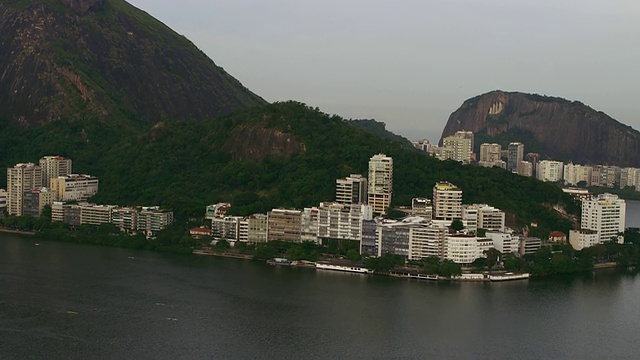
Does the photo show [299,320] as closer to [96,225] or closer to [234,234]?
[234,234]

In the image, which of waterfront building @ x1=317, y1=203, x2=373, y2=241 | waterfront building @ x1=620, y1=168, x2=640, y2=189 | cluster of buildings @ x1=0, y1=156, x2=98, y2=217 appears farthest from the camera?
waterfront building @ x1=620, y1=168, x2=640, y2=189

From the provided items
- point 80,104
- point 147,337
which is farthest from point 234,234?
point 80,104

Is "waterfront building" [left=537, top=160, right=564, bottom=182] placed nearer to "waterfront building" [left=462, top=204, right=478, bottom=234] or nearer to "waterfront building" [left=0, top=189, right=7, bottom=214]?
"waterfront building" [left=462, top=204, right=478, bottom=234]

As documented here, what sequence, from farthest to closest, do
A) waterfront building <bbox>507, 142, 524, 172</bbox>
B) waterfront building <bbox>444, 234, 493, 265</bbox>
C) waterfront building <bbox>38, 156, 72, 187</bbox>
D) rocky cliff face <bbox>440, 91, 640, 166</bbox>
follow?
rocky cliff face <bbox>440, 91, 640, 166</bbox> → waterfront building <bbox>507, 142, 524, 172</bbox> → waterfront building <bbox>38, 156, 72, 187</bbox> → waterfront building <bbox>444, 234, 493, 265</bbox>

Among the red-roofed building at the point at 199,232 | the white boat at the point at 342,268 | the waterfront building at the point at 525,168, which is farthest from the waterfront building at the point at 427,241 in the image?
the waterfront building at the point at 525,168

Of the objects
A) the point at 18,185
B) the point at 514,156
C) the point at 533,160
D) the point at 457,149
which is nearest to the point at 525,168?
the point at 514,156

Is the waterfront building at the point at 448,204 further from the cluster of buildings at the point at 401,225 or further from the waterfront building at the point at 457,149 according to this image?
the waterfront building at the point at 457,149

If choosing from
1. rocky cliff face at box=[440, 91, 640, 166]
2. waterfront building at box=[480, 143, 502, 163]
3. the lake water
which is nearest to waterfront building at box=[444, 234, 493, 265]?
the lake water
